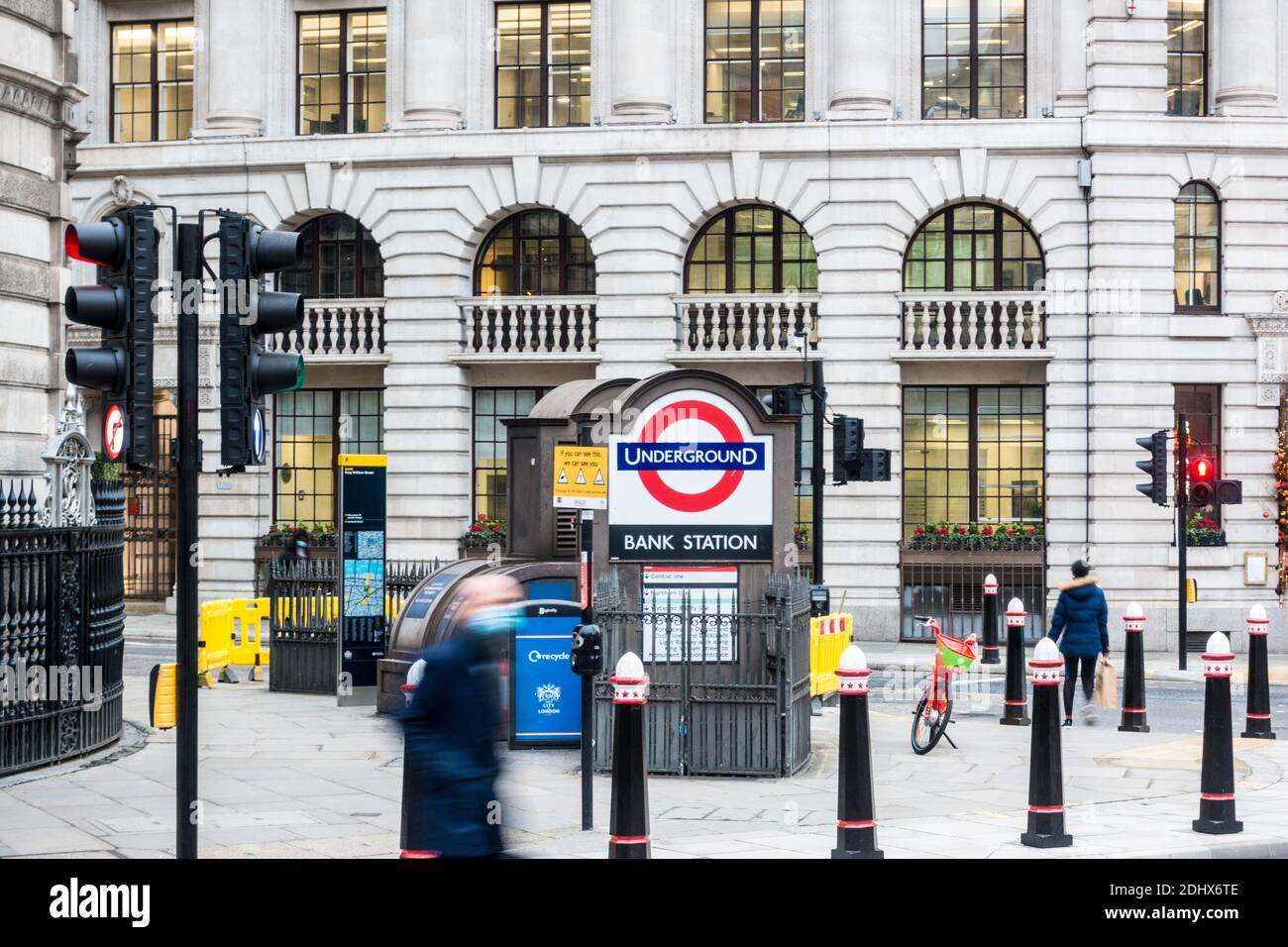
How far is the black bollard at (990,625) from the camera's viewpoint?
23938 mm

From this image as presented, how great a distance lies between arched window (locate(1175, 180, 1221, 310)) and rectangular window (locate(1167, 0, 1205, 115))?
1468mm

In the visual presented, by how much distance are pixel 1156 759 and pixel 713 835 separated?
5647 mm

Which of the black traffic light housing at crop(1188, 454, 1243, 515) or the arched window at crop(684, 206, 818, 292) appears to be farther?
the arched window at crop(684, 206, 818, 292)

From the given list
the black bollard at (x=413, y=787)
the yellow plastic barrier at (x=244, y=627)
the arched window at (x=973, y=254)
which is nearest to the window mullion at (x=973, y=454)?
the arched window at (x=973, y=254)

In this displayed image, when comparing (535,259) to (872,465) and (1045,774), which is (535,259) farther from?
(1045,774)

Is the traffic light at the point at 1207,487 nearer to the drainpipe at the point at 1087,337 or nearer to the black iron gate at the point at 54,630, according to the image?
A: the drainpipe at the point at 1087,337

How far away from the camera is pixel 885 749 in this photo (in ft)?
52.2

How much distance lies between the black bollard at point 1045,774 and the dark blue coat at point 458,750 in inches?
177

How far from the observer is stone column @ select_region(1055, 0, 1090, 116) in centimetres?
2870

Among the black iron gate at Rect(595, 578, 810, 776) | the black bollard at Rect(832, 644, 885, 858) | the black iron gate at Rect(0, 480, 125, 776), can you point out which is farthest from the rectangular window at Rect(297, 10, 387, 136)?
the black bollard at Rect(832, 644, 885, 858)

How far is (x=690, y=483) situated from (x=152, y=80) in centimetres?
2160

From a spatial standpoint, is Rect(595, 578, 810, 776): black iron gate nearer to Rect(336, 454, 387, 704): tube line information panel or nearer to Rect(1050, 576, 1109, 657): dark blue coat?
Rect(1050, 576, 1109, 657): dark blue coat

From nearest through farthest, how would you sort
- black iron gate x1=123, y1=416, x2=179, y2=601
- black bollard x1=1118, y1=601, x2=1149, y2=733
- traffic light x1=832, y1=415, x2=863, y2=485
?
1. black bollard x1=1118, y1=601, x2=1149, y2=733
2. traffic light x1=832, y1=415, x2=863, y2=485
3. black iron gate x1=123, y1=416, x2=179, y2=601

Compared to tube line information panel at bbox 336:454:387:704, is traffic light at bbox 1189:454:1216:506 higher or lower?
higher
